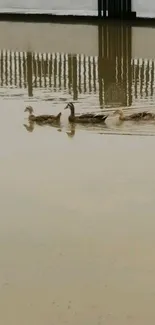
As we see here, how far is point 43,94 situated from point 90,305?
3.41m

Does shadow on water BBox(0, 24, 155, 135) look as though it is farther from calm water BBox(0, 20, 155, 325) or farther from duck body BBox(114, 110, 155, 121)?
duck body BBox(114, 110, 155, 121)

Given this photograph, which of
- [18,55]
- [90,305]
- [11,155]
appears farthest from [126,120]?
[18,55]

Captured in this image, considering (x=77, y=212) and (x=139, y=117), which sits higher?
(x=139, y=117)

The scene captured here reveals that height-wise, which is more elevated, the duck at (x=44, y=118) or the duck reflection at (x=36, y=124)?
the duck at (x=44, y=118)

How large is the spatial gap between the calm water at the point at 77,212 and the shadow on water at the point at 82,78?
0.02 metres

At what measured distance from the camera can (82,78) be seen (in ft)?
22.6

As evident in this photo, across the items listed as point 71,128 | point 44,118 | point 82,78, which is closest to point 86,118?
point 71,128

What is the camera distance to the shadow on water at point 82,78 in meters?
6.07

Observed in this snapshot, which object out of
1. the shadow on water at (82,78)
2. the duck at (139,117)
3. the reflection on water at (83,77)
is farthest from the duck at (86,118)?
the reflection on water at (83,77)

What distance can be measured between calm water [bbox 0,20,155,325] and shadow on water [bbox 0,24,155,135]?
0.08 ft

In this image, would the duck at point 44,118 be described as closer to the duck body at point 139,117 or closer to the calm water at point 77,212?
the calm water at point 77,212

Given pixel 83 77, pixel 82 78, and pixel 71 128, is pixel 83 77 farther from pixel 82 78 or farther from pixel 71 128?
pixel 71 128

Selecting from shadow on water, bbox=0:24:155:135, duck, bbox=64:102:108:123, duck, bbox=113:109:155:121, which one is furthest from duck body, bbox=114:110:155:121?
shadow on water, bbox=0:24:155:135

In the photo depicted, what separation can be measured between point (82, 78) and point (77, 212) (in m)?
3.06
